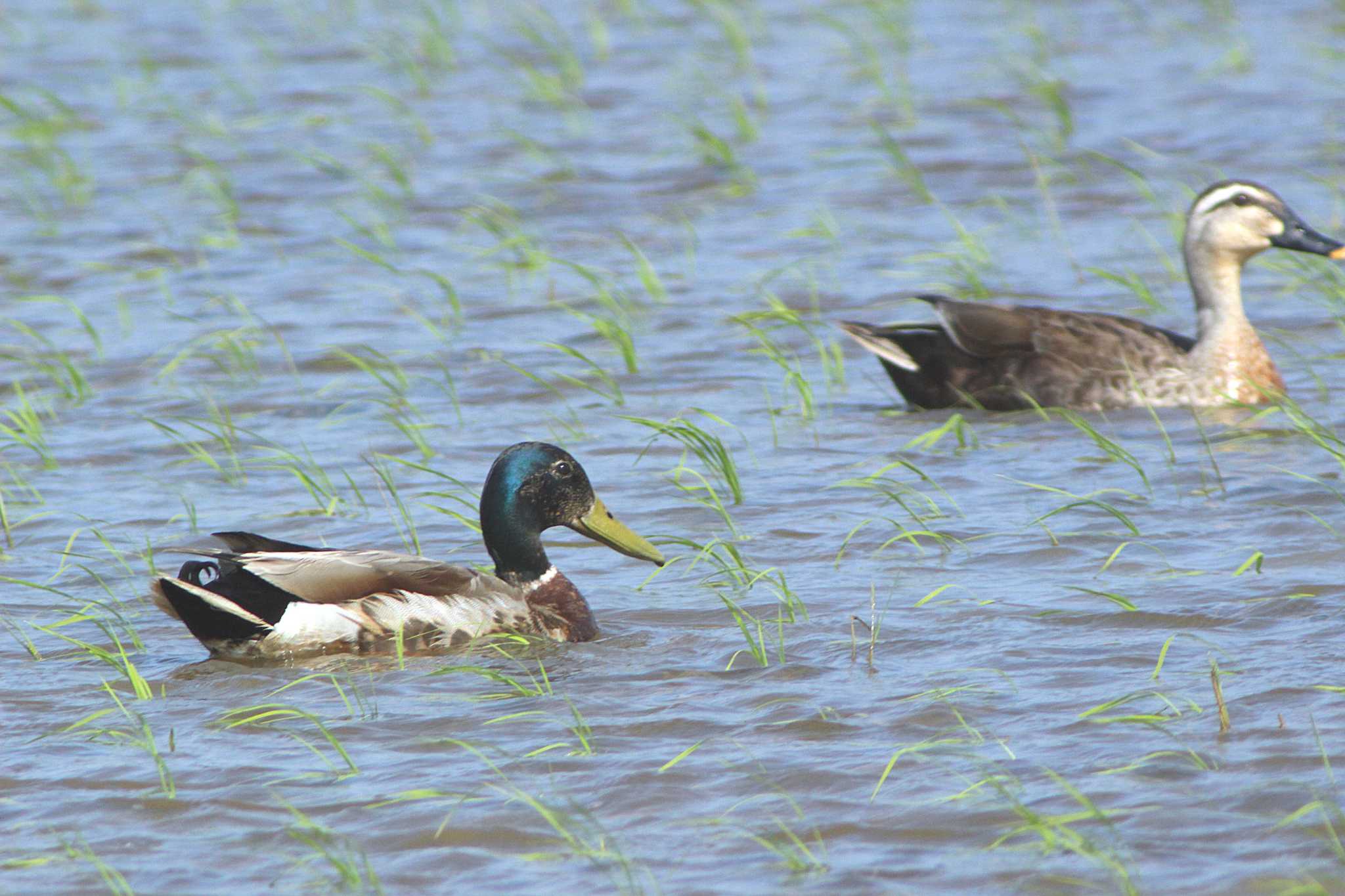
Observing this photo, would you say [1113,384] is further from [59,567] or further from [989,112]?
[989,112]

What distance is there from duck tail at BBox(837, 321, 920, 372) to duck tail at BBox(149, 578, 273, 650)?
355 centimetres

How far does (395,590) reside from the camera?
5.92 metres

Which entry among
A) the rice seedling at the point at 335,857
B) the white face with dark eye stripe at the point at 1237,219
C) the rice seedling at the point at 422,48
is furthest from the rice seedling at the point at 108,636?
the rice seedling at the point at 422,48

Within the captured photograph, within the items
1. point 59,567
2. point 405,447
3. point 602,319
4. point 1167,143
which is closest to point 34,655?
point 59,567

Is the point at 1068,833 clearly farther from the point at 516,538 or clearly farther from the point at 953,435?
the point at 953,435

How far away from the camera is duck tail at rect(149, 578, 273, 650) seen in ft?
18.4

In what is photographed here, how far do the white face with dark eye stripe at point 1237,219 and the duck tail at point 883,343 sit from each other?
1428 millimetres

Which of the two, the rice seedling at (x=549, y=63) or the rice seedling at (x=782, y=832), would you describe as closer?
the rice seedling at (x=782, y=832)

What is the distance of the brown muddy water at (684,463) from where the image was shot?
15.1 feet

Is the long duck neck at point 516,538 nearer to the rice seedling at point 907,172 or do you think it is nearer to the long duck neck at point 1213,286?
the long duck neck at point 1213,286

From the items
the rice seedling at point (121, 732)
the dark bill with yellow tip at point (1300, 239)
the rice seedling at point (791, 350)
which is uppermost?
the dark bill with yellow tip at point (1300, 239)

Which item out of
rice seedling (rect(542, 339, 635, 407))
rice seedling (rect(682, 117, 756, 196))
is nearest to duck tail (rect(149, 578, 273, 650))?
rice seedling (rect(542, 339, 635, 407))

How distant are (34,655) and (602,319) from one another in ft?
11.7

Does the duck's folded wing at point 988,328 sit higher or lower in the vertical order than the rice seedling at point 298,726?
lower
